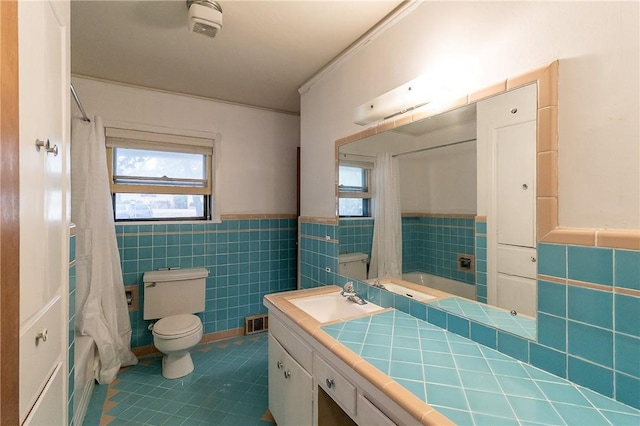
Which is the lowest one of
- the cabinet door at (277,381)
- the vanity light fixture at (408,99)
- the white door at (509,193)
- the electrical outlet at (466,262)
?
the cabinet door at (277,381)

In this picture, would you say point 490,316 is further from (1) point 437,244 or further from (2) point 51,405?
(2) point 51,405

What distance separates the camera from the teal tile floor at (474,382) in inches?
30.7

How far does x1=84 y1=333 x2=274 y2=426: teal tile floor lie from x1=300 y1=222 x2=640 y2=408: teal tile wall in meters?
1.59

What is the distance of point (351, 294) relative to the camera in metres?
1.83

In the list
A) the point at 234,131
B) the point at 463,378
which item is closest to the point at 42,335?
the point at 463,378

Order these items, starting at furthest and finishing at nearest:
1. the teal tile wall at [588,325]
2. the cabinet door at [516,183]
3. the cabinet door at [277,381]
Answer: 1. the cabinet door at [277,381]
2. the cabinet door at [516,183]
3. the teal tile wall at [588,325]

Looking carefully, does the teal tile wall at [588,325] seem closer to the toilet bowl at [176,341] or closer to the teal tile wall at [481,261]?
the teal tile wall at [481,261]

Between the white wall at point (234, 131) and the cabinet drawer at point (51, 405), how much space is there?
2.06 m

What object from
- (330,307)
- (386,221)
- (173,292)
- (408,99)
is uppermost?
(408,99)

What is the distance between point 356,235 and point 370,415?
118 cm

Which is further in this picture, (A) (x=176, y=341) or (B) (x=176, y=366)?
(B) (x=176, y=366)

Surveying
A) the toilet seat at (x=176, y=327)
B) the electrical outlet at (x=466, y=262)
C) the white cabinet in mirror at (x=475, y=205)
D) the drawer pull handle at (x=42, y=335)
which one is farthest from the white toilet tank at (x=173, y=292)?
the electrical outlet at (x=466, y=262)

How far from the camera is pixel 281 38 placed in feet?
6.22

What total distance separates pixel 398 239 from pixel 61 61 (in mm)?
1719
